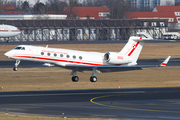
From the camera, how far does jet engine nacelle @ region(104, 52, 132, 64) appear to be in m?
38.2

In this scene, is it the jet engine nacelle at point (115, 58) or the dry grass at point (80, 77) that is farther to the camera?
the dry grass at point (80, 77)

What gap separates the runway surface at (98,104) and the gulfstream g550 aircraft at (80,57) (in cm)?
370

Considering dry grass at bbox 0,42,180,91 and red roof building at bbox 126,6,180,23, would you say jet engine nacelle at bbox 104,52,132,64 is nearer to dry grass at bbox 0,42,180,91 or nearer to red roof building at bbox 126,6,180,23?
dry grass at bbox 0,42,180,91

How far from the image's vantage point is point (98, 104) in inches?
1069

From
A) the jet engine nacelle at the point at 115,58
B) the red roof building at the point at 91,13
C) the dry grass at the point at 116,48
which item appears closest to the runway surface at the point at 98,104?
the jet engine nacelle at the point at 115,58

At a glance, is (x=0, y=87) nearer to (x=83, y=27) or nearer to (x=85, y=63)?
(x=85, y=63)

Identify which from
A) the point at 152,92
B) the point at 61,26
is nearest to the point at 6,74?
the point at 152,92

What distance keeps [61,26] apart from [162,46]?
4132cm

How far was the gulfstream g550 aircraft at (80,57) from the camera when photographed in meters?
36.2

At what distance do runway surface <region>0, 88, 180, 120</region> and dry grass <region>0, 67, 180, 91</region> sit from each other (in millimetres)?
5343

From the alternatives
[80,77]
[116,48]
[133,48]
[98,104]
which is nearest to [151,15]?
[116,48]

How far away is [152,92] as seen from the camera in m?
34.2

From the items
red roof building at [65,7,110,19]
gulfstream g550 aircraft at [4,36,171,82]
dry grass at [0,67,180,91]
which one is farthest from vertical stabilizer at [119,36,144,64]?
red roof building at [65,7,110,19]

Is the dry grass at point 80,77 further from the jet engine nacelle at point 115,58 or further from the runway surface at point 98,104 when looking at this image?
the runway surface at point 98,104
